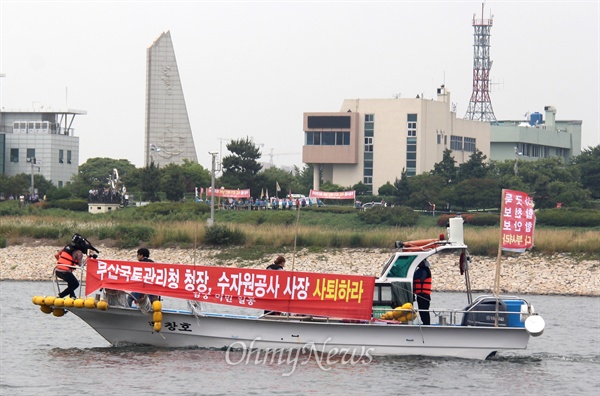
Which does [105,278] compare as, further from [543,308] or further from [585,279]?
[585,279]

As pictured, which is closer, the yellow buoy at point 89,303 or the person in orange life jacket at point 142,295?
the yellow buoy at point 89,303

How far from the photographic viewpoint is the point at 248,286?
25.7m

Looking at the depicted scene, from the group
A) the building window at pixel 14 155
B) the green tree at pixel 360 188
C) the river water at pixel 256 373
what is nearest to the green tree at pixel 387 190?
the green tree at pixel 360 188

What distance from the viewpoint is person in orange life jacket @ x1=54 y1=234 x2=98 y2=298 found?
26203 mm

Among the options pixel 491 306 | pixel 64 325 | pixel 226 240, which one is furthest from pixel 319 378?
pixel 226 240

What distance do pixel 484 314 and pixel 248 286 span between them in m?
5.16

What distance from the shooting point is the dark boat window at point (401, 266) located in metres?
26.0

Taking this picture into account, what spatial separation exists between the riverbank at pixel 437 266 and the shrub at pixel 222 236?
36.0 inches

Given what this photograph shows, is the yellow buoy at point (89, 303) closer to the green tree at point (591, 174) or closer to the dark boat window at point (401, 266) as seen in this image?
the dark boat window at point (401, 266)

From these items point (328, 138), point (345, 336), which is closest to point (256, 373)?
point (345, 336)

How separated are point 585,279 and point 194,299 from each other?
98.2ft

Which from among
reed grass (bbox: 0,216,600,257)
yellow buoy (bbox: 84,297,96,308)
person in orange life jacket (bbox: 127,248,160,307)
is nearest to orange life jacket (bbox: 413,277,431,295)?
person in orange life jacket (bbox: 127,248,160,307)

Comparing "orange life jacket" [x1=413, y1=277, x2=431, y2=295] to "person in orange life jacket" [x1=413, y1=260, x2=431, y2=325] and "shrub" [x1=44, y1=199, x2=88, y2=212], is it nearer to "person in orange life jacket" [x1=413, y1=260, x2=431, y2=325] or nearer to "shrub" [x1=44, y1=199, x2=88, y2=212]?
"person in orange life jacket" [x1=413, y1=260, x2=431, y2=325]

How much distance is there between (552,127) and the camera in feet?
533
